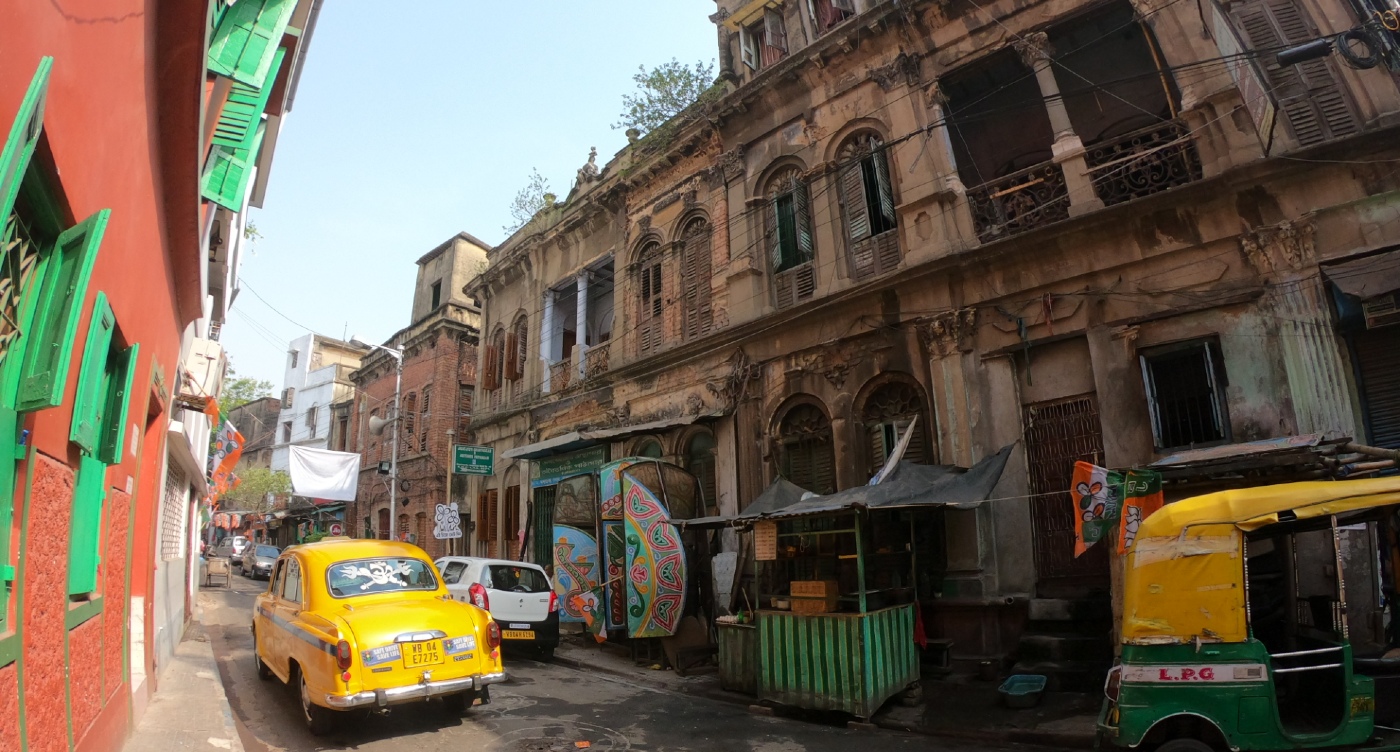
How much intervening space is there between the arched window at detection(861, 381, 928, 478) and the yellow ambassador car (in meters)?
6.41

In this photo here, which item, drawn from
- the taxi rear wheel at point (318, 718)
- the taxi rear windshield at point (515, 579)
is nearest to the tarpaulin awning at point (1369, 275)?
the taxi rear wheel at point (318, 718)

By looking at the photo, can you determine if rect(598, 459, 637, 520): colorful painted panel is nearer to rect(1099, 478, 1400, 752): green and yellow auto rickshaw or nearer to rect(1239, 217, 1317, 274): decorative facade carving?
rect(1099, 478, 1400, 752): green and yellow auto rickshaw

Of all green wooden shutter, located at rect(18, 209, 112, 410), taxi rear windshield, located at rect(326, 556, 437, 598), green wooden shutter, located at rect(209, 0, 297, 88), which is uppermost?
green wooden shutter, located at rect(209, 0, 297, 88)

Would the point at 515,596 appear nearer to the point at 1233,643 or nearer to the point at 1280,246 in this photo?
the point at 1233,643

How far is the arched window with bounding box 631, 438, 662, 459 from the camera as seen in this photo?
1547cm

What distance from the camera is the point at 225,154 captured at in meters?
8.41

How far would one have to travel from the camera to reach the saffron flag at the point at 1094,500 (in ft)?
22.8

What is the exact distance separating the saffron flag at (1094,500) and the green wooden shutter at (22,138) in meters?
7.59

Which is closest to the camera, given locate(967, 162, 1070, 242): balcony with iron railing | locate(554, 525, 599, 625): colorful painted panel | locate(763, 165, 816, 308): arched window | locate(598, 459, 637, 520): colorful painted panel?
locate(967, 162, 1070, 242): balcony with iron railing

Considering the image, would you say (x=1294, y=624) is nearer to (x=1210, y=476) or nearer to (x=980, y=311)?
(x=1210, y=476)

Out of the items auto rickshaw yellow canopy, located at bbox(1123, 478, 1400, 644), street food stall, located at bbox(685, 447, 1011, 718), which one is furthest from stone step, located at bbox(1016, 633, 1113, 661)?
auto rickshaw yellow canopy, located at bbox(1123, 478, 1400, 644)

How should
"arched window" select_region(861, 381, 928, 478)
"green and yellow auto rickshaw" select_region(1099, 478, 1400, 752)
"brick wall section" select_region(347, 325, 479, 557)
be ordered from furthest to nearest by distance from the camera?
"brick wall section" select_region(347, 325, 479, 557)
"arched window" select_region(861, 381, 928, 478)
"green and yellow auto rickshaw" select_region(1099, 478, 1400, 752)

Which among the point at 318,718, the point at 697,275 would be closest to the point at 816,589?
the point at 318,718

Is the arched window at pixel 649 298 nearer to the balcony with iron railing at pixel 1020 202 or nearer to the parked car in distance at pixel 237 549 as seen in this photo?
the balcony with iron railing at pixel 1020 202
